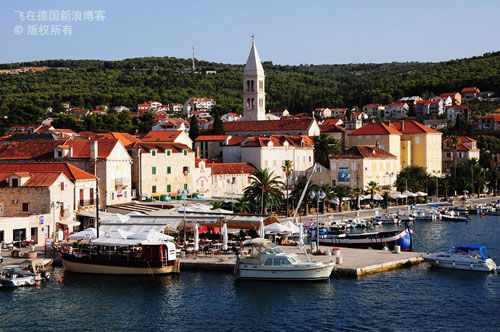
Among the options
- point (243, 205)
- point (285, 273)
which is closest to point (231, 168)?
point (243, 205)

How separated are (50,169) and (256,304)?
1043 inches

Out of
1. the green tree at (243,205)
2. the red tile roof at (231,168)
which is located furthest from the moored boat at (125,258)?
the red tile roof at (231,168)

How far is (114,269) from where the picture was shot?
128 feet

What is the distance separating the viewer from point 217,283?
121ft

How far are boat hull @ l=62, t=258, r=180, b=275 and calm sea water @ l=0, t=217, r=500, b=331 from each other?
479mm

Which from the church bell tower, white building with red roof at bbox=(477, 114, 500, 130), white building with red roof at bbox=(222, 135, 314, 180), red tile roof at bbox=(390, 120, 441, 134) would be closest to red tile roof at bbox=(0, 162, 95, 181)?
white building with red roof at bbox=(222, 135, 314, 180)

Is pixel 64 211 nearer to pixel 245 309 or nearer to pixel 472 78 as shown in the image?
pixel 245 309

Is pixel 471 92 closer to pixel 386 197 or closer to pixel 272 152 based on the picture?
pixel 386 197

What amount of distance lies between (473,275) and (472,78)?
158 metres

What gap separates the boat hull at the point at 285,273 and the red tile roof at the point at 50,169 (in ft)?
65.1

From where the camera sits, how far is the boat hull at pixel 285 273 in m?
37.0

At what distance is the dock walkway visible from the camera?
38.4 m

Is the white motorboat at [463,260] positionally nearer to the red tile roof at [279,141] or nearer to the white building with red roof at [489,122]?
the red tile roof at [279,141]

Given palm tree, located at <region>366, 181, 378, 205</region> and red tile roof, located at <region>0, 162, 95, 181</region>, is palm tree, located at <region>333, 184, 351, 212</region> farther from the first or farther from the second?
red tile roof, located at <region>0, 162, 95, 181</region>
